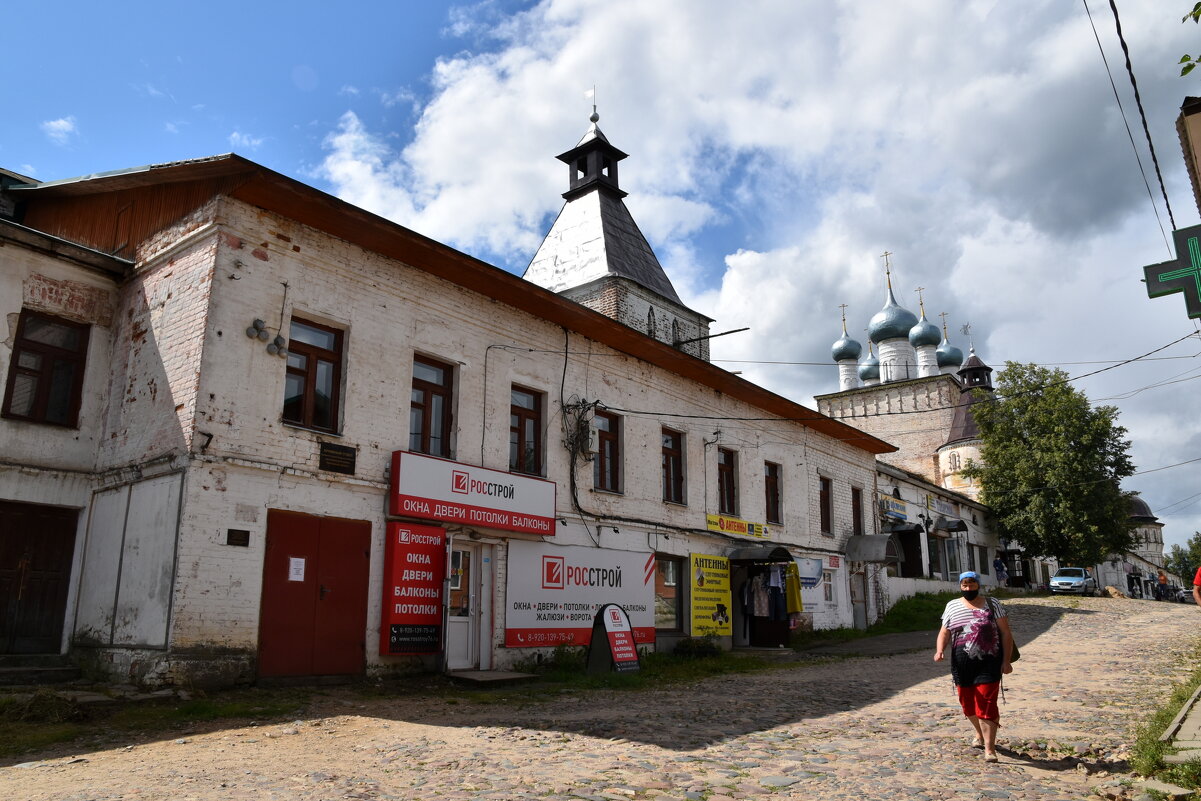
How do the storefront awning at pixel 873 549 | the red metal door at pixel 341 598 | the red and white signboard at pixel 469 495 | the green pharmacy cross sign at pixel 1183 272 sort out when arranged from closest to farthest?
1. the green pharmacy cross sign at pixel 1183 272
2. the red metal door at pixel 341 598
3. the red and white signboard at pixel 469 495
4. the storefront awning at pixel 873 549

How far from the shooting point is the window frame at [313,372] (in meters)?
11.6

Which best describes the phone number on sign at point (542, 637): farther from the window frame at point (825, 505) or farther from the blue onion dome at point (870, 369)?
the blue onion dome at point (870, 369)

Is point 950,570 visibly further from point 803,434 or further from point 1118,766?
point 1118,766

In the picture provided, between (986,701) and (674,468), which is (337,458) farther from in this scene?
(674,468)

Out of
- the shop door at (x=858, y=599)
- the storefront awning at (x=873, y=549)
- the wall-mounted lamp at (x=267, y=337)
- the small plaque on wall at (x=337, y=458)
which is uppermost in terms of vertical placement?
the wall-mounted lamp at (x=267, y=337)

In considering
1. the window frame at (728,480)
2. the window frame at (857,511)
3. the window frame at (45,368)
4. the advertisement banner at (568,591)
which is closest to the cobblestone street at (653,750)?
the advertisement banner at (568,591)

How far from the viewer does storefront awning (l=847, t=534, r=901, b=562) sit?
23.0 meters

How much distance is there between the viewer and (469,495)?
42.1 ft

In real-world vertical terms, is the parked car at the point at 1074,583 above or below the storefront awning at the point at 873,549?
below

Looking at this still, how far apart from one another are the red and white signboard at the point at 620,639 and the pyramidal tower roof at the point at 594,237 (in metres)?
18.8

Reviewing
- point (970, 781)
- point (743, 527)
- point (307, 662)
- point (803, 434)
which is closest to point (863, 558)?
point (803, 434)

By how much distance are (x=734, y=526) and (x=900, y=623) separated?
27.6 ft

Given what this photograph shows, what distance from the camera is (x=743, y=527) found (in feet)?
65.0

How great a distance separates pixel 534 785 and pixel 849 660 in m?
11.9
